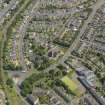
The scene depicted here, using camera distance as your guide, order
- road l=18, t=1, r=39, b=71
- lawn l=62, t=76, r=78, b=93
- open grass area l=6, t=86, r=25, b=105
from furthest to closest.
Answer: road l=18, t=1, r=39, b=71 < lawn l=62, t=76, r=78, b=93 < open grass area l=6, t=86, r=25, b=105

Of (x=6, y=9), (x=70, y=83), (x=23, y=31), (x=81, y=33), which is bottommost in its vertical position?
(x=70, y=83)

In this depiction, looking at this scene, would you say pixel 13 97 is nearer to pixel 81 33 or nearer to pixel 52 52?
pixel 52 52

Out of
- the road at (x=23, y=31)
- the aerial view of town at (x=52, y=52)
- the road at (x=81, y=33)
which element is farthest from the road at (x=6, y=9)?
the road at (x=81, y=33)

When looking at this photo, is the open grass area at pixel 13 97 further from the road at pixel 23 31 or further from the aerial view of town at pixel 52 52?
the road at pixel 23 31

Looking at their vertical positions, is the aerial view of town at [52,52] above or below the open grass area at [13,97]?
above

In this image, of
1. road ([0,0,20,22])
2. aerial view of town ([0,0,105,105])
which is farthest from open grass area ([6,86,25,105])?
road ([0,0,20,22])

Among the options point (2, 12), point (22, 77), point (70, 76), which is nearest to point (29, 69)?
point (22, 77)

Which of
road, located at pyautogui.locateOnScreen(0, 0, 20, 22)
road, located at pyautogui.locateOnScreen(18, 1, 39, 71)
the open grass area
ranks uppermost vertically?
road, located at pyautogui.locateOnScreen(0, 0, 20, 22)

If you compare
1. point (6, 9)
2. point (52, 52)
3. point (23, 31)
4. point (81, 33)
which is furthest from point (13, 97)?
point (6, 9)

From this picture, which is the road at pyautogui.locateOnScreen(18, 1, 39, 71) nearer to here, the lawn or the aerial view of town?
the aerial view of town

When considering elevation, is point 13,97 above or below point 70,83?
below
